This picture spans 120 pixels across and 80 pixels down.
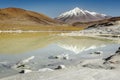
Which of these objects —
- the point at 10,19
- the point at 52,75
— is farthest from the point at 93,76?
the point at 10,19

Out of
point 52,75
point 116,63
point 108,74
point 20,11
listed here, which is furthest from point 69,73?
point 20,11

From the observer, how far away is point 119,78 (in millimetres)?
7941

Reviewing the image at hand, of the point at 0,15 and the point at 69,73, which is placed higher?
the point at 0,15

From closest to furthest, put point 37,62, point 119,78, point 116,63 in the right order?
point 119,78 → point 116,63 → point 37,62

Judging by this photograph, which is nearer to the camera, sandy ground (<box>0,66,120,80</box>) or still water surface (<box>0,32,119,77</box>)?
sandy ground (<box>0,66,120,80</box>)

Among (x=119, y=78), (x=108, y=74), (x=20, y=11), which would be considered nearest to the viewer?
(x=119, y=78)

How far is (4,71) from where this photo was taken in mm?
10211

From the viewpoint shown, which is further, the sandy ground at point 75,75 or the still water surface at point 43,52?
the still water surface at point 43,52

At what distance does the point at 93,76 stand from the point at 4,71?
3559 millimetres

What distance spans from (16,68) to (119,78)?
4.37 metres

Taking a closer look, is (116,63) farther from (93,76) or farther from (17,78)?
(17,78)

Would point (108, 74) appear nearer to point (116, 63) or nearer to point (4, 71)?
point (116, 63)

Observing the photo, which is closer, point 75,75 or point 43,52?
point 75,75

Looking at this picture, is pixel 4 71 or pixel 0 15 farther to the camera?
pixel 0 15
